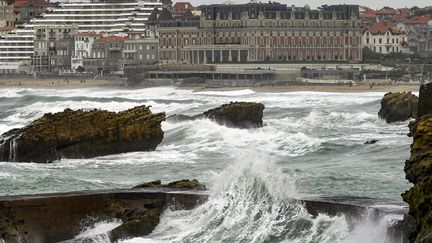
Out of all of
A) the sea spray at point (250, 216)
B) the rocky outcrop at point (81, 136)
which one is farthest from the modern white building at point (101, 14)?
the sea spray at point (250, 216)

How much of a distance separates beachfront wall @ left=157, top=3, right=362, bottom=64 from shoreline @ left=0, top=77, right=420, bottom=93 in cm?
1299

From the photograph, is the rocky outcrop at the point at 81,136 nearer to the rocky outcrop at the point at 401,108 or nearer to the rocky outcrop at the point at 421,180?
the rocky outcrop at the point at 401,108

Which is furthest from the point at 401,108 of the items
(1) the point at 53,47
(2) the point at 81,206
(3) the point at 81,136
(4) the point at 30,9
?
(4) the point at 30,9

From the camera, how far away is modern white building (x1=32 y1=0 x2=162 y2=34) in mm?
160000

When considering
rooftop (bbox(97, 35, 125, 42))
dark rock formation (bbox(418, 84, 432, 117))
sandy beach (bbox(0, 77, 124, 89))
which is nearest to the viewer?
dark rock formation (bbox(418, 84, 432, 117))

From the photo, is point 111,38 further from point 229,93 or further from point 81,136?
point 81,136

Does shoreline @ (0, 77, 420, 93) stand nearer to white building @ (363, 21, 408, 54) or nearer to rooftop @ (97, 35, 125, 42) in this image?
rooftop @ (97, 35, 125, 42)

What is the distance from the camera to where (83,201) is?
28922 mm

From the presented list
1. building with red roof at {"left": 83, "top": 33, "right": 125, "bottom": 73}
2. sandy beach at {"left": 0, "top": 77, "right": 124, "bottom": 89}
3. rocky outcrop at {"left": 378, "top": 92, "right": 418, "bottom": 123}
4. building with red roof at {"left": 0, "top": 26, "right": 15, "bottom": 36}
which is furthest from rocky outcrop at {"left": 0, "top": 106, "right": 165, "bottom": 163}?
building with red roof at {"left": 0, "top": 26, "right": 15, "bottom": 36}

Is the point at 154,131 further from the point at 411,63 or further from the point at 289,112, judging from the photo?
the point at 411,63

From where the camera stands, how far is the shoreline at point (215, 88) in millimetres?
104188

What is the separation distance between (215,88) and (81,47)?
37.6 meters

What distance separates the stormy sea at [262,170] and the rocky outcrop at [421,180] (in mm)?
2112

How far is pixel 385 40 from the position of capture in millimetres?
146750
